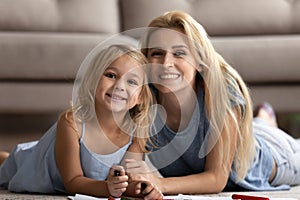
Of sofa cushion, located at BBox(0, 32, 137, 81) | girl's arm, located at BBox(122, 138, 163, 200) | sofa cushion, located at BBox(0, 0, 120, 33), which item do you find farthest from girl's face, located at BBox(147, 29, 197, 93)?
sofa cushion, located at BBox(0, 0, 120, 33)

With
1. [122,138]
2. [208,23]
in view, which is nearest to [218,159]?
[122,138]

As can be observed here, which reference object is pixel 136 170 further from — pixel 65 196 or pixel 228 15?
pixel 228 15

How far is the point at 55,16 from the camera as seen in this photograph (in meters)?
2.75

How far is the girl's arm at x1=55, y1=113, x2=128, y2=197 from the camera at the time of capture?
150 cm

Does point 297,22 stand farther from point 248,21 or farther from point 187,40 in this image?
point 187,40

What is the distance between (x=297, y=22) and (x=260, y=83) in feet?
1.38

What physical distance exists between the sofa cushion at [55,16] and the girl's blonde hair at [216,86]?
46.2 inches

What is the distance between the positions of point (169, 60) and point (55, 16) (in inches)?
54.8

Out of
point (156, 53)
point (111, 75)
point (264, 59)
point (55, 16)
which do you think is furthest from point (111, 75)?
point (55, 16)

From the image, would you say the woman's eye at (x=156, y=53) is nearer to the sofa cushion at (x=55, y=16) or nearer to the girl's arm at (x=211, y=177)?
the girl's arm at (x=211, y=177)

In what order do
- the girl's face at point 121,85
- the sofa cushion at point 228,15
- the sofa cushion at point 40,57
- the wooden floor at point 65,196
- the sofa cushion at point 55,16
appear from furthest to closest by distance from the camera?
the sofa cushion at point 228,15
the sofa cushion at point 55,16
the sofa cushion at point 40,57
the wooden floor at point 65,196
the girl's face at point 121,85

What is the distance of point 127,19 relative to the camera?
9.41ft

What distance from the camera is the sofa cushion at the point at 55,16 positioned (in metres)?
2.71

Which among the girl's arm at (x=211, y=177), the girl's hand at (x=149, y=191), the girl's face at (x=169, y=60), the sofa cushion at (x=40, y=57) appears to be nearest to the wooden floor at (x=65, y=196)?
the girl's arm at (x=211, y=177)
